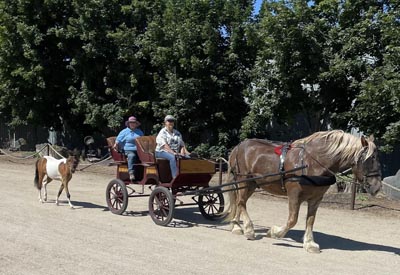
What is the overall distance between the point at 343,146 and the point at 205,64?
11.4 meters

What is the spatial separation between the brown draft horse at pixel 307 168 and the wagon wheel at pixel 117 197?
2.63m

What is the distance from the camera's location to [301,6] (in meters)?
15.7

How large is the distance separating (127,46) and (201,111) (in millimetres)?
3911

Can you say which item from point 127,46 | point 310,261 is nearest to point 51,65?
point 127,46

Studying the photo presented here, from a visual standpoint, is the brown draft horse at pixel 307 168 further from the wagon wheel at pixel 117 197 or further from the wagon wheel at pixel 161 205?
the wagon wheel at pixel 117 197

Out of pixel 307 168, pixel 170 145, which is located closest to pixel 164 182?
pixel 170 145

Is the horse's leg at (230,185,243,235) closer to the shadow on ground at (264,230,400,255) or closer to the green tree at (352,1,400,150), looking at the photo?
the shadow on ground at (264,230,400,255)

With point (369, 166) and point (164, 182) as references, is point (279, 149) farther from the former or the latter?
point (164, 182)

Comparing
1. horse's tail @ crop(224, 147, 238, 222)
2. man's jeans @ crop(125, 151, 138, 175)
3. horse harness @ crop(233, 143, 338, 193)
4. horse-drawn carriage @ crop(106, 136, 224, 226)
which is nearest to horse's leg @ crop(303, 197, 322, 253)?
horse harness @ crop(233, 143, 338, 193)

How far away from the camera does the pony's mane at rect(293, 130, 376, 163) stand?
321 inches

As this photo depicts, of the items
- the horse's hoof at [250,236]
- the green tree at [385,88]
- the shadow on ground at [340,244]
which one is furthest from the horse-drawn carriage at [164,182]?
the green tree at [385,88]

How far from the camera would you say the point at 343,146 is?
27.4 feet

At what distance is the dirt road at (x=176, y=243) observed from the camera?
737 cm

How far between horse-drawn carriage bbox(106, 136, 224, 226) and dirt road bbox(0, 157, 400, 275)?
0.29 metres
